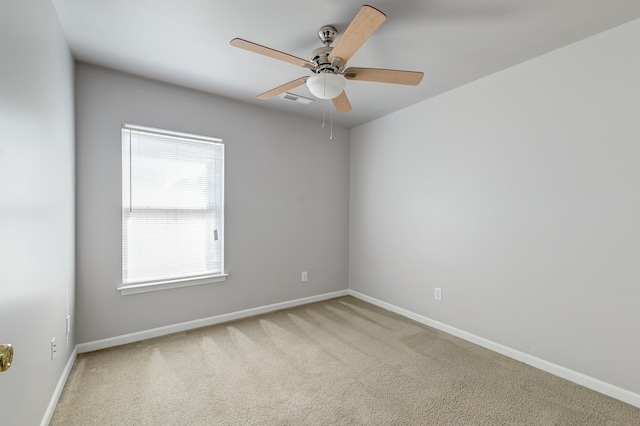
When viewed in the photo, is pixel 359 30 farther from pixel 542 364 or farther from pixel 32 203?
pixel 542 364

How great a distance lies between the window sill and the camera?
9.02ft

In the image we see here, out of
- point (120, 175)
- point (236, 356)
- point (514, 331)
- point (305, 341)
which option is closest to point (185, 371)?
point (236, 356)

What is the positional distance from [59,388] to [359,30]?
2939mm

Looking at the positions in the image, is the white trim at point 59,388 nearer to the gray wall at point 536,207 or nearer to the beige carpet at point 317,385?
the beige carpet at point 317,385

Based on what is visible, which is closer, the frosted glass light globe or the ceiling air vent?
the frosted glass light globe

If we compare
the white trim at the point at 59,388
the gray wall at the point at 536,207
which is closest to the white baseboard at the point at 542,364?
the gray wall at the point at 536,207

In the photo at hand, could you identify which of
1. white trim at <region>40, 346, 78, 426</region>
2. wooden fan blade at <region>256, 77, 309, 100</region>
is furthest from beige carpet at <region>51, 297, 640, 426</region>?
wooden fan blade at <region>256, 77, 309, 100</region>

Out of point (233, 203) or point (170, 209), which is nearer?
point (170, 209)

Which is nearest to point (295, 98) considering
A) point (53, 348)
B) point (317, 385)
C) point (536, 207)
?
point (536, 207)

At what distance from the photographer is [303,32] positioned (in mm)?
2092

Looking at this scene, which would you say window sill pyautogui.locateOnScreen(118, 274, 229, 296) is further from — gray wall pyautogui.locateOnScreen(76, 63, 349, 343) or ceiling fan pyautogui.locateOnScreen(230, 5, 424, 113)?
ceiling fan pyautogui.locateOnScreen(230, 5, 424, 113)

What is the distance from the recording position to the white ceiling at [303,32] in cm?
184

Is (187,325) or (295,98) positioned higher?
(295,98)

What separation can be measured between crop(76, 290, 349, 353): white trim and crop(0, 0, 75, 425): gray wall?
425mm
